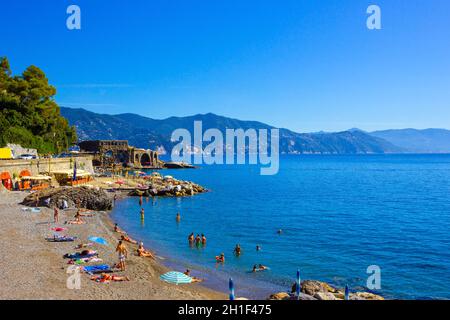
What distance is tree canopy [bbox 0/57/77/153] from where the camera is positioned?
185ft

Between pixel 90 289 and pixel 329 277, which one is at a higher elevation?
pixel 90 289

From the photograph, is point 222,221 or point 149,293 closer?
point 149,293

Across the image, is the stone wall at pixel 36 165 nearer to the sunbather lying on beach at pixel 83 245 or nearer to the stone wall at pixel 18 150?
the stone wall at pixel 18 150

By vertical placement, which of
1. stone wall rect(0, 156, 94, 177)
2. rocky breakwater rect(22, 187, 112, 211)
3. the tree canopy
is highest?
the tree canopy

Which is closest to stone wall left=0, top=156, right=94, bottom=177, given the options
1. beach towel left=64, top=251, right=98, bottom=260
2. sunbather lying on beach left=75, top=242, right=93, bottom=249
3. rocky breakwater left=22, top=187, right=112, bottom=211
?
rocky breakwater left=22, top=187, right=112, bottom=211

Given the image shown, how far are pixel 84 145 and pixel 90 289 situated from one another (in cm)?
10148

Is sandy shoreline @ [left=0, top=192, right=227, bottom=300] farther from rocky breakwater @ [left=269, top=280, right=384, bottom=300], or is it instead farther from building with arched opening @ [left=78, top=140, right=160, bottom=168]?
building with arched opening @ [left=78, top=140, right=160, bottom=168]

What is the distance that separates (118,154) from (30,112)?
5787 centimetres

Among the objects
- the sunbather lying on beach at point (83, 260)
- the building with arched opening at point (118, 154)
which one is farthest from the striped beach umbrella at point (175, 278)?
the building with arched opening at point (118, 154)

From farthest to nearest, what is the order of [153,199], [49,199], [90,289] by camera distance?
[153,199] → [49,199] → [90,289]

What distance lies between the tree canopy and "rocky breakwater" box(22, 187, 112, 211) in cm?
1974
